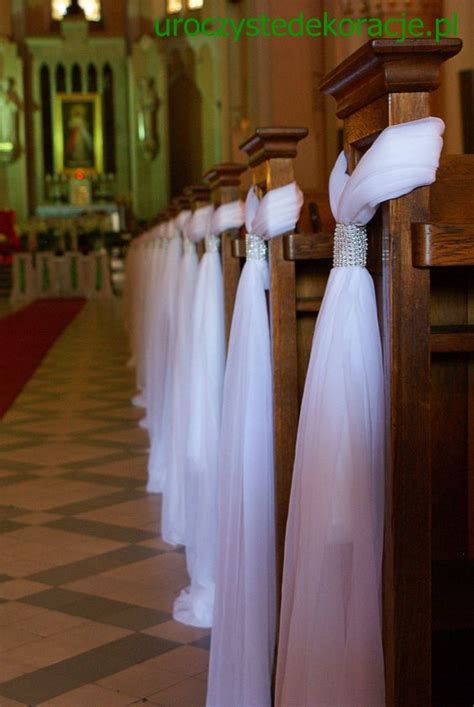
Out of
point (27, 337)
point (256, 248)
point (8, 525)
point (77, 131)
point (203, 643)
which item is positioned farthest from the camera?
point (77, 131)

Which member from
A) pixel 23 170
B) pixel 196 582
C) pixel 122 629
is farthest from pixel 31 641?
pixel 23 170

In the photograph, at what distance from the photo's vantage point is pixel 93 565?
4.14 m

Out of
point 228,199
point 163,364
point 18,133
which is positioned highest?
point 18,133

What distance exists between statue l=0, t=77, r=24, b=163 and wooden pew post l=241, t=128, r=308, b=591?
80.4 ft

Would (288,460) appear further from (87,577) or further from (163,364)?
(163,364)

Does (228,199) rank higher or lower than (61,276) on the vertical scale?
lower

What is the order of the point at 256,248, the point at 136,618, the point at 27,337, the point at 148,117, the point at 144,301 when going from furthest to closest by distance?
the point at 148,117 → the point at 27,337 → the point at 144,301 → the point at 136,618 → the point at 256,248

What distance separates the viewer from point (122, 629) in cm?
346

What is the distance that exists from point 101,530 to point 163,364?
1.46m

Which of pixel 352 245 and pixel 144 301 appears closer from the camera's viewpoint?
pixel 352 245

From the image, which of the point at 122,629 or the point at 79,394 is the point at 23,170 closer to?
the point at 79,394

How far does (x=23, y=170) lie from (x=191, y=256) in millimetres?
23131

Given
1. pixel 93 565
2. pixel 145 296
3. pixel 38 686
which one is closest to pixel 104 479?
pixel 93 565

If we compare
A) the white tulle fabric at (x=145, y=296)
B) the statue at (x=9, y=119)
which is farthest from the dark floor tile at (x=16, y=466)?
the statue at (x=9, y=119)
